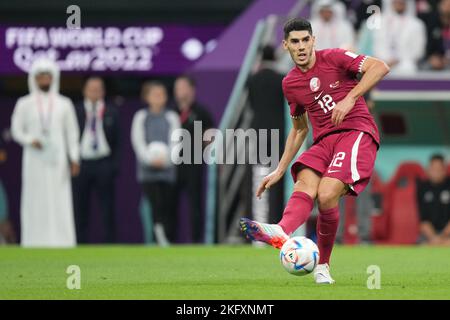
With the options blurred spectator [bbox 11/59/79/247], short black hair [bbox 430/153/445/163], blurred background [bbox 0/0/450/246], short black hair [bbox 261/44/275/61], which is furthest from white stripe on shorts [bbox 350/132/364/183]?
blurred spectator [bbox 11/59/79/247]

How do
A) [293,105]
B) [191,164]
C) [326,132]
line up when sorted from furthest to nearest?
[191,164], [293,105], [326,132]

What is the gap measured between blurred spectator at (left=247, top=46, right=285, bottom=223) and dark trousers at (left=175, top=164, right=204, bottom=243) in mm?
1784

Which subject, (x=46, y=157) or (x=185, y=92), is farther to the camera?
(x=185, y=92)

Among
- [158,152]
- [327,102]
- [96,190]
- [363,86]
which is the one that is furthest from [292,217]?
[96,190]

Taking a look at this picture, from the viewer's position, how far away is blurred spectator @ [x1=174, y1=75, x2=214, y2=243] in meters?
19.1

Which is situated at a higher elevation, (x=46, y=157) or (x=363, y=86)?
(x=363, y=86)

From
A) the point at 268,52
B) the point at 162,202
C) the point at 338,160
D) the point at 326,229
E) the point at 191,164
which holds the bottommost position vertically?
the point at 162,202

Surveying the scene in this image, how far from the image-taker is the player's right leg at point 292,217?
9.12 meters

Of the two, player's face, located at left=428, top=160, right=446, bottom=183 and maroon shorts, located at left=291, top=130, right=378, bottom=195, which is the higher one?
maroon shorts, located at left=291, top=130, right=378, bottom=195

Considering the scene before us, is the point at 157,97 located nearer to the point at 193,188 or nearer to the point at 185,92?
the point at 185,92

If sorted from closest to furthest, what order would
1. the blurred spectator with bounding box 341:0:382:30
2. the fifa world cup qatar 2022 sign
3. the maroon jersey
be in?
the maroon jersey < the blurred spectator with bounding box 341:0:382:30 < the fifa world cup qatar 2022 sign

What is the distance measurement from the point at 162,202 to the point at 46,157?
71.4 inches

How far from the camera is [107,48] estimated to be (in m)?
21.1

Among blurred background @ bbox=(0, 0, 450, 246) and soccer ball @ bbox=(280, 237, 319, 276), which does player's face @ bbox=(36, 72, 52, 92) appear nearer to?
blurred background @ bbox=(0, 0, 450, 246)
